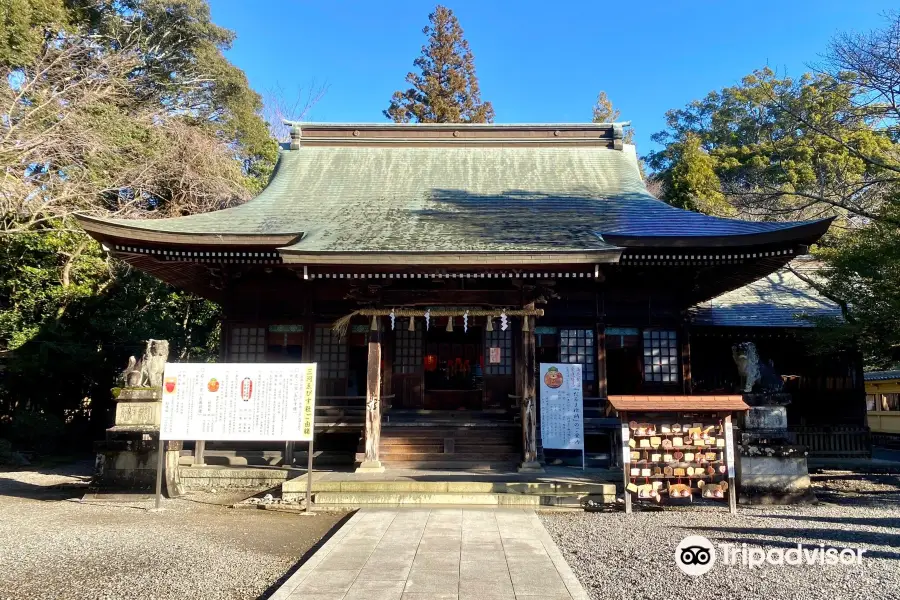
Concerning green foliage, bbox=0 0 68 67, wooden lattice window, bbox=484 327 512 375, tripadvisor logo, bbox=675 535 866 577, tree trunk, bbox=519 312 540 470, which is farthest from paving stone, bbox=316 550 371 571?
green foliage, bbox=0 0 68 67

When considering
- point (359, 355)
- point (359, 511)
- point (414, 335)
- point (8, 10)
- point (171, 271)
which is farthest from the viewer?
point (8, 10)

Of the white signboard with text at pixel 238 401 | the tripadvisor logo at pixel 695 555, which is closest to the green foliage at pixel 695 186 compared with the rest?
the tripadvisor logo at pixel 695 555

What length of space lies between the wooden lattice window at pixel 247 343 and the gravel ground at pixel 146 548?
3298 millimetres

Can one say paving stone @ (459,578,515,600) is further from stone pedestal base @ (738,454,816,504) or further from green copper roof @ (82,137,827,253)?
green copper roof @ (82,137,827,253)

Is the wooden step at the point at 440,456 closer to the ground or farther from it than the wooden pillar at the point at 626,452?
closer to the ground

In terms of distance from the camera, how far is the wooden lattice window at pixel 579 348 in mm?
11609

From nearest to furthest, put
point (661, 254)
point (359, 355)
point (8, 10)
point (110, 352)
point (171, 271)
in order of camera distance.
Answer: point (661, 254) < point (171, 271) < point (359, 355) < point (8, 10) < point (110, 352)

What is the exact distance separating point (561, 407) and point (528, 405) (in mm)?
657

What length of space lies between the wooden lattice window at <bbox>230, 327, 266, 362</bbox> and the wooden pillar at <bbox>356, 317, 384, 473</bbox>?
3.14 m

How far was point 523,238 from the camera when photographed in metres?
9.98

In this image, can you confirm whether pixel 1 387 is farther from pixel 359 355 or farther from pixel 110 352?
pixel 359 355

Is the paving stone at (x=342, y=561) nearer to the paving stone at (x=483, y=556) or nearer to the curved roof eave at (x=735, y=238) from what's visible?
the paving stone at (x=483, y=556)

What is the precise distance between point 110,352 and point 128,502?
8833mm

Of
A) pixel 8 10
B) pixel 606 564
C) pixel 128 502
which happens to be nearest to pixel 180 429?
pixel 128 502
